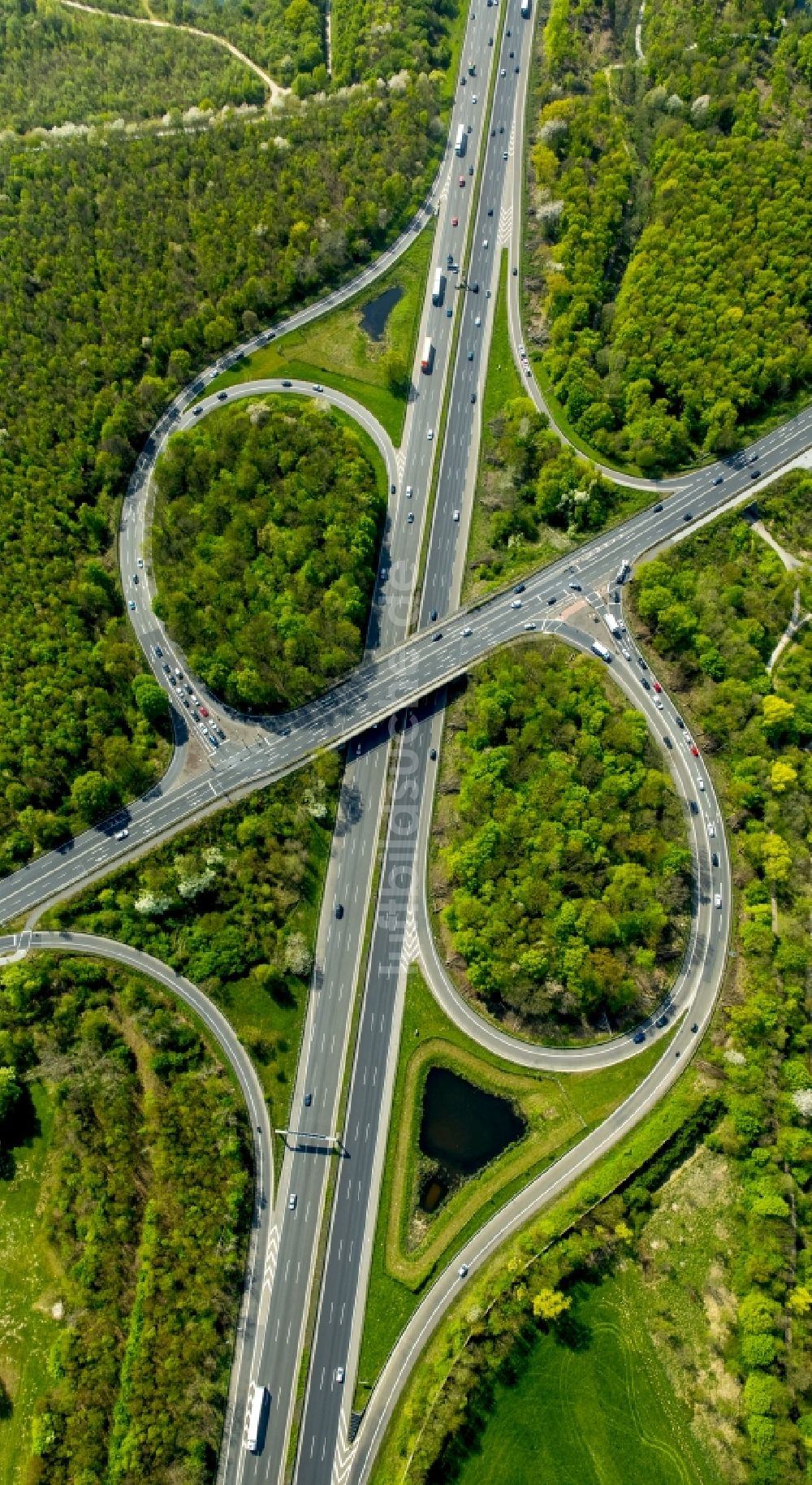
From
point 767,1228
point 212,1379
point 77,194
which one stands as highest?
point 77,194

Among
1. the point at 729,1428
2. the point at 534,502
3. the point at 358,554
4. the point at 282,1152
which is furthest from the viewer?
the point at 534,502

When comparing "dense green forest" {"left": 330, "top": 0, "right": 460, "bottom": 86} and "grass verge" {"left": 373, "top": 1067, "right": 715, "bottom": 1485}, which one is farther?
"dense green forest" {"left": 330, "top": 0, "right": 460, "bottom": 86}

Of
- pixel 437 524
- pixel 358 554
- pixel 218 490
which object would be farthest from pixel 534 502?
pixel 218 490

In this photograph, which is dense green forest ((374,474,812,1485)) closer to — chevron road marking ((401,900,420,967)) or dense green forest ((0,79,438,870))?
chevron road marking ((401,900,420,967))

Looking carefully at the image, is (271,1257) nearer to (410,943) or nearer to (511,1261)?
(511,1261)

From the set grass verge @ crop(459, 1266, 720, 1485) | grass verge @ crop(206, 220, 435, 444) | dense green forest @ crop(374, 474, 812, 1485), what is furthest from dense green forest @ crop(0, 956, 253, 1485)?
grass verge @ crop(206, 220, 435, 444)

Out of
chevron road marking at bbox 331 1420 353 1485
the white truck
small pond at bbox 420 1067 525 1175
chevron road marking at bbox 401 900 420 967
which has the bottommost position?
chevron road marking at bbox 331 1420 353 1485

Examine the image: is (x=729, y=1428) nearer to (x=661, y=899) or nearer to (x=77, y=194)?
(x=661, y=899)
